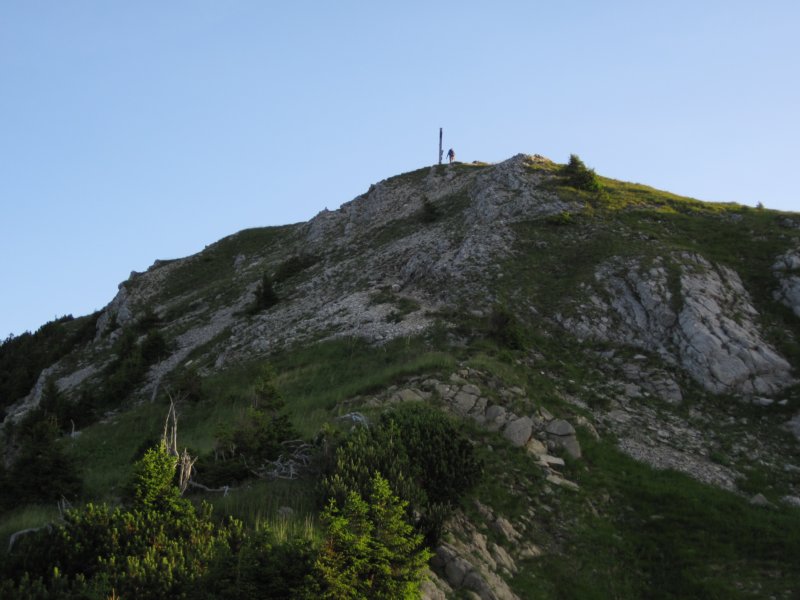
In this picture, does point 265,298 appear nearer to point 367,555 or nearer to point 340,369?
point 340,369

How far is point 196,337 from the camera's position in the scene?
4047 centimetres

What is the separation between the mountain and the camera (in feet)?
51.2

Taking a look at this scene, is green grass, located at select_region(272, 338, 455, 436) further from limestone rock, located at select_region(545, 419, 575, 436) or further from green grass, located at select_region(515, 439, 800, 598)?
green grass, located at select_region(515, 439, 800, 598)

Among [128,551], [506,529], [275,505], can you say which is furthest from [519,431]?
[128,551]

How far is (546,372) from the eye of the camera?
2489 cm

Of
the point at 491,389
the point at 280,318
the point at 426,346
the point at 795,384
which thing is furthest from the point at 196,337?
the point at 795,384

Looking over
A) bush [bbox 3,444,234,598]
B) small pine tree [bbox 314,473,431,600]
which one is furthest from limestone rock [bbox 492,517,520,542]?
bush [bbox 3,444,234,598]

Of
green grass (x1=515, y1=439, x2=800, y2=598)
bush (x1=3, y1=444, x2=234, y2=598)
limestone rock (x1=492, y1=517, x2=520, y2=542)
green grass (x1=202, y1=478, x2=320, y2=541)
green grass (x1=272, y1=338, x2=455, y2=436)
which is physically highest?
green grass (x1=272, y1=338, x2=455, y2=436)

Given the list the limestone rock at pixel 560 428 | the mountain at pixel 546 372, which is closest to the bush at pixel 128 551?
the mountain at pixel 546 372

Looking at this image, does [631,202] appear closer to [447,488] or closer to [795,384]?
[795,384]

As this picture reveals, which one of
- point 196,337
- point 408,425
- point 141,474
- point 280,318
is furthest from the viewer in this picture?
point 196,337

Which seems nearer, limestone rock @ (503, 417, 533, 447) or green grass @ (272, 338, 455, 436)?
limestone rock @ (503, 417, 533, 447)

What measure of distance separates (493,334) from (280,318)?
1498cm

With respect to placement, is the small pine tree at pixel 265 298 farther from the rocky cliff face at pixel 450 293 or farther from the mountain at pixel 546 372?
the rocky cliff face at pixel 450 293
